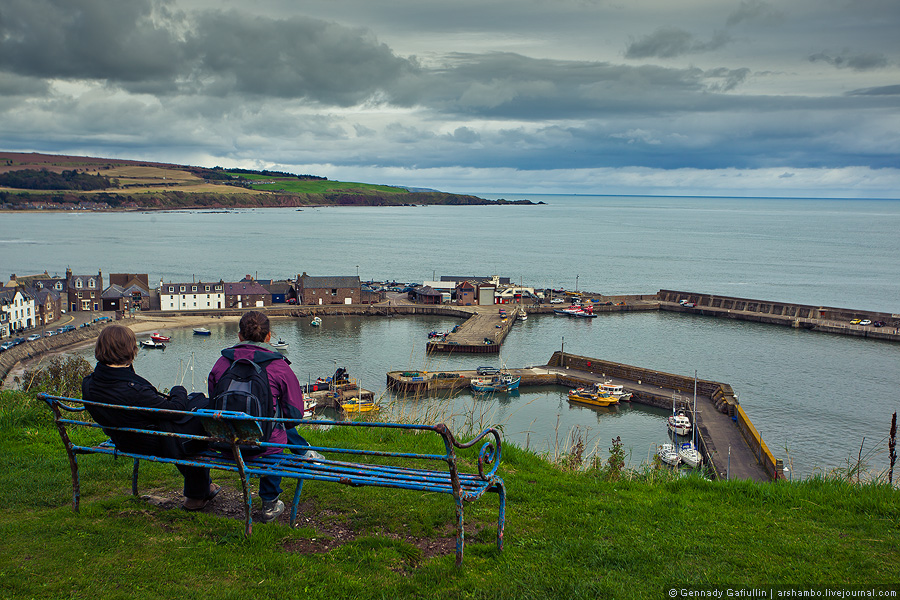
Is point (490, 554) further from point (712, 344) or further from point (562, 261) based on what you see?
point (562, 261)

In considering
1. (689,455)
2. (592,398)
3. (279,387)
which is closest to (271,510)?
(279,387)

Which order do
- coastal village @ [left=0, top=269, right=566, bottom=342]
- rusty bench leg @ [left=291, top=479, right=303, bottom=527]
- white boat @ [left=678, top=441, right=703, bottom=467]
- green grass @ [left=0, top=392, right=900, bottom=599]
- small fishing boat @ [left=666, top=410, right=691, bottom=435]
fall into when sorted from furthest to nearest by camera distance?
1. coastal village @ [left=0, top=269, right=566, bottom=342]
2. small fishing boat @ [left=666, top=410, right=691, bottom=435]
3. white boat @ [left=678, top=441, right=703, bottom=467]
4. rusty bench leg @ [left=291, top=479, right=303, bottom=527]
5. green grass @ [left=0, top=392, right=900, bottom=599]

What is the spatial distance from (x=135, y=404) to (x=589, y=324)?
60038 millimetres

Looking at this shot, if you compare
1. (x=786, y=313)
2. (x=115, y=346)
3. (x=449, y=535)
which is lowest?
(x=786, y=313)

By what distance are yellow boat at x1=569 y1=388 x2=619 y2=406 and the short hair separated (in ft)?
109

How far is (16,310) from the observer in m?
49.9

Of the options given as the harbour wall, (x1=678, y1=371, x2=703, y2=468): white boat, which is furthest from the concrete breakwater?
(x1=678, y1=371, x2=703, y2=468): white boat

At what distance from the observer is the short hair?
443cm

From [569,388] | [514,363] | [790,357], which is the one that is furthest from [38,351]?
[790,357]

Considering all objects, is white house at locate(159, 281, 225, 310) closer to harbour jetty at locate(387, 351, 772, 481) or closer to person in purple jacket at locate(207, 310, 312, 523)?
harbour jetty at locate(387, 351, 772, 481)

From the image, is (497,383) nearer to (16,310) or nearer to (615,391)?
(615,391)

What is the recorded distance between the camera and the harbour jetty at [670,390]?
85.6ft

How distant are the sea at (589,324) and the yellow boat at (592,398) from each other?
2.15ft

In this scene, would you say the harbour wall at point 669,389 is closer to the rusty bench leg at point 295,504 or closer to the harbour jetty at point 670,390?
the harbour jetty at point 670,390
